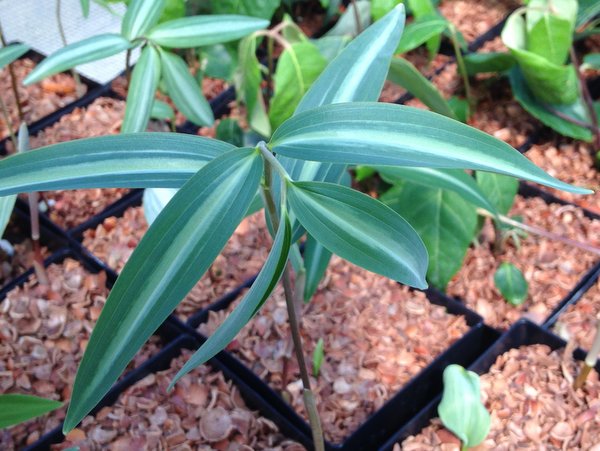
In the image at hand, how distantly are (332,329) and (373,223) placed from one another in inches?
23.4

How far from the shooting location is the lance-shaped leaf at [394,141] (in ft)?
1.42

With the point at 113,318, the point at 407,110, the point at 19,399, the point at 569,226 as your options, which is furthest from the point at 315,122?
the point at 569,226

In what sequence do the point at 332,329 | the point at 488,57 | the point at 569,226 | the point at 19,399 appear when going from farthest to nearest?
the point at 488,57 → the point at 569,226 → the point at 332,329 → the point at 19,399

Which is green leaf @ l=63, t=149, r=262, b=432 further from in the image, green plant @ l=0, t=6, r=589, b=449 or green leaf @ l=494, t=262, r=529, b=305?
green leaf @ l=494, t=262, r=529, b=305

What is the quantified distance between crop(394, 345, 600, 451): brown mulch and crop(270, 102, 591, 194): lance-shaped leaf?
564mm

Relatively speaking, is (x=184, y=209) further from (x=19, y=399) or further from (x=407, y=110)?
(x=19, y=399)

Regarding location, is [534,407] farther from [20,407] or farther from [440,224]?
[20,407]

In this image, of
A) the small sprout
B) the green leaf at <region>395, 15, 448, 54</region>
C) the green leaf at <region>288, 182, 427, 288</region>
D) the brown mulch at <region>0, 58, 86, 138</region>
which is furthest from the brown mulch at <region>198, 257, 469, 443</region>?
the brown mulch at <region>0, 58, 86, 138</region>

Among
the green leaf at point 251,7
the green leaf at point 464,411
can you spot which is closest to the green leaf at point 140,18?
the green leaf at point 251,7

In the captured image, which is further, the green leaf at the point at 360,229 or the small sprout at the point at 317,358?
the small sprout at the point at 317,358

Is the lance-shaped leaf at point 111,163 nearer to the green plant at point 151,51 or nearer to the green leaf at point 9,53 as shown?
the green plant at point 151,51

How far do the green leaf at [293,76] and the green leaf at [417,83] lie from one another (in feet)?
0.59

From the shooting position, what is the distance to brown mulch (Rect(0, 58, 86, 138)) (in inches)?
57.6

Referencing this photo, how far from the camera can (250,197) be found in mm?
458
